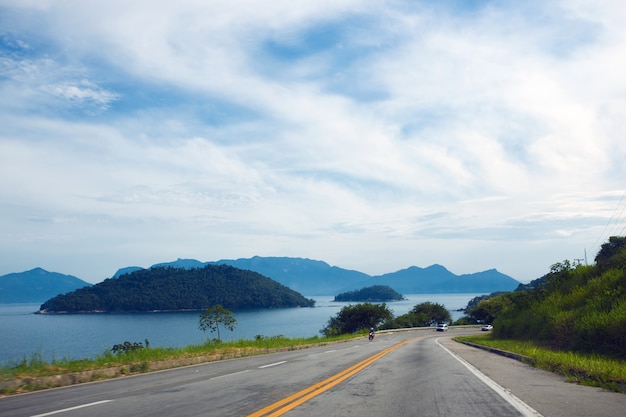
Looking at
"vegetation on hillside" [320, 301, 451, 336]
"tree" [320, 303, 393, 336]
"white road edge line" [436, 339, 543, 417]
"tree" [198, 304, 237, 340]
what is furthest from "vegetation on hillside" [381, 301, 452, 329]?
"white road edge line" [436, 339, 543, 417]

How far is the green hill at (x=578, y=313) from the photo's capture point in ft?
53.8

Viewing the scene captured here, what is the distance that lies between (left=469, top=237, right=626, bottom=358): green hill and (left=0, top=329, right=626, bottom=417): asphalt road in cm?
444

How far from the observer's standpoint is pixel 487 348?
2492 centimetres

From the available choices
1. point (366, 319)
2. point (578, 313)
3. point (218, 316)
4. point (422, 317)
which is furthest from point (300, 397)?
point (422, 317)

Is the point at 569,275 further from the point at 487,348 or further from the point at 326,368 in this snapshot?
the point at 326,368

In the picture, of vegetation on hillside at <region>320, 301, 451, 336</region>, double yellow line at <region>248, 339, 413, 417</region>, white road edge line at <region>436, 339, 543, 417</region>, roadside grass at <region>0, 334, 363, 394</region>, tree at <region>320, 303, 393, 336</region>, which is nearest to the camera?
white road edge line at <region>436, 339, 543, 417</region>

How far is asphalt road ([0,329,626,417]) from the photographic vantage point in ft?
25.9

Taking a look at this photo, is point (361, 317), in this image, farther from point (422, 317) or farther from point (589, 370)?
point (589, 370)

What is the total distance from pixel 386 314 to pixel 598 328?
3679 inches

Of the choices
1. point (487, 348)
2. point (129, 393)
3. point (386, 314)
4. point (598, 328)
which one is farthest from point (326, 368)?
point (386, 314)

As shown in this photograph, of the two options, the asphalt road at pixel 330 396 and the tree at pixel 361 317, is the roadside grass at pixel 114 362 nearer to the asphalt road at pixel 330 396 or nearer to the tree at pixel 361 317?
the asphalt road at pixel 330 396

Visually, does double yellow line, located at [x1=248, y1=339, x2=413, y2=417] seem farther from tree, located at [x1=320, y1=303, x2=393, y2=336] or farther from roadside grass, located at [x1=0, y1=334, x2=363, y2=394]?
tree, located at [x1=320, y1=303, x2=393, y2=336]

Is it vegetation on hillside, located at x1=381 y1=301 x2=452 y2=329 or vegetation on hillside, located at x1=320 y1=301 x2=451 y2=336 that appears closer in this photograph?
vegetation on hillside, located at x1=320 y1=301 x2=451 y2=336

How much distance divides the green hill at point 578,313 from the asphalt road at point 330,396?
175 inches
